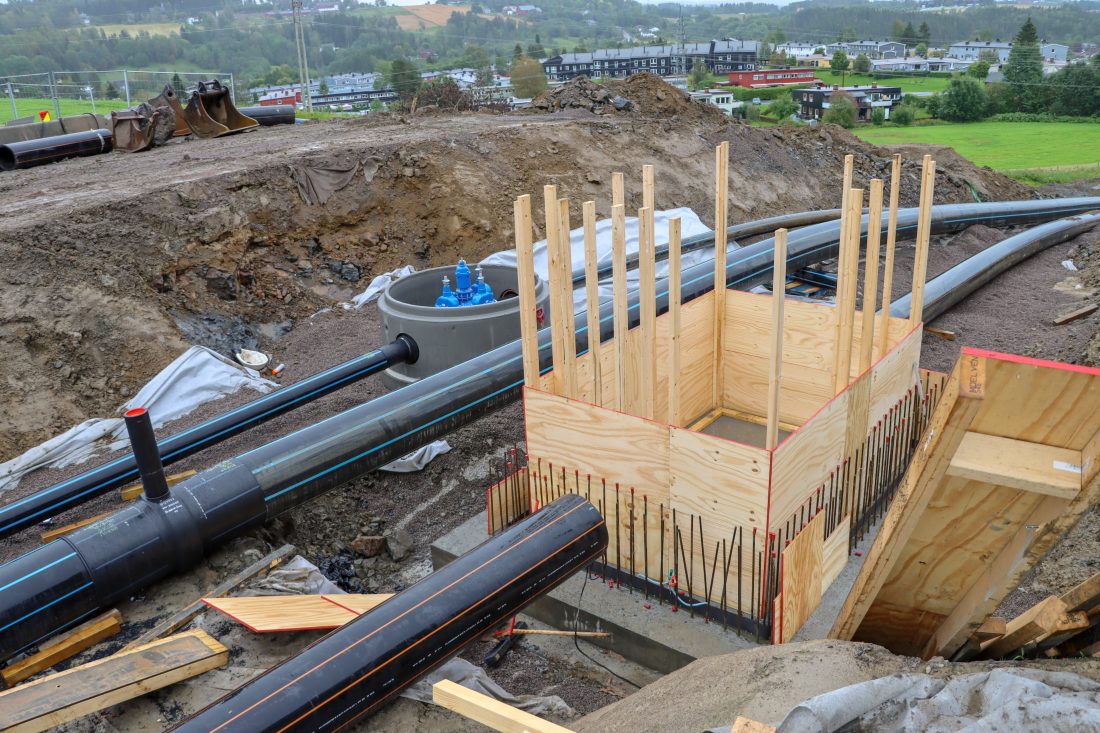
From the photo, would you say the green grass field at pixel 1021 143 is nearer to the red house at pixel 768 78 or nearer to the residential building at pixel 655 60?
the red house at pixel 768 78

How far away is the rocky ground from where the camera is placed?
570 centimetres

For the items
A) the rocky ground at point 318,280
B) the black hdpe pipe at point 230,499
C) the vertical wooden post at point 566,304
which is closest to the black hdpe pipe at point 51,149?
the rocky ground at point 318,280

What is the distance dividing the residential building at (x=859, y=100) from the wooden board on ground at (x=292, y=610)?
56608 mm

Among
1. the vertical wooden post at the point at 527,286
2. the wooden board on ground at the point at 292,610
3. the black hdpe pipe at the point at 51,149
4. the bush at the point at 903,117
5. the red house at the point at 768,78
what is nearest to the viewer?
the wooden board on ground at the point at 292,610

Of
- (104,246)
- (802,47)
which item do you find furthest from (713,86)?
(104,246)

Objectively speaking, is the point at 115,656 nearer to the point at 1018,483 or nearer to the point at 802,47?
the point at 1018,483

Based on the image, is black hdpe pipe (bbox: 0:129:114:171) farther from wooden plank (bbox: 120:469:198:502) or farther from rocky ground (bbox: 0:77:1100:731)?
wooden plank (bbox: 120:469:198:502)

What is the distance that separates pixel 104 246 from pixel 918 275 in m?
9.82

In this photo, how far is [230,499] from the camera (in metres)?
5.62

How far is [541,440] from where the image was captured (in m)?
5.85

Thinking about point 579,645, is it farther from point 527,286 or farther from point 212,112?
point 212,112

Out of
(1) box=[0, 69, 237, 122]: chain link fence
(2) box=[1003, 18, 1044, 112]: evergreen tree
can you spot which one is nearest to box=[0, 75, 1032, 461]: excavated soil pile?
(1) box=[0, 69, 237, 122]: chain link fence

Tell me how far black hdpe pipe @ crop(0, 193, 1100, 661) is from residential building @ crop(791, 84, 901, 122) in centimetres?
5443

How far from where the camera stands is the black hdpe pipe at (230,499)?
4828 millimetres
